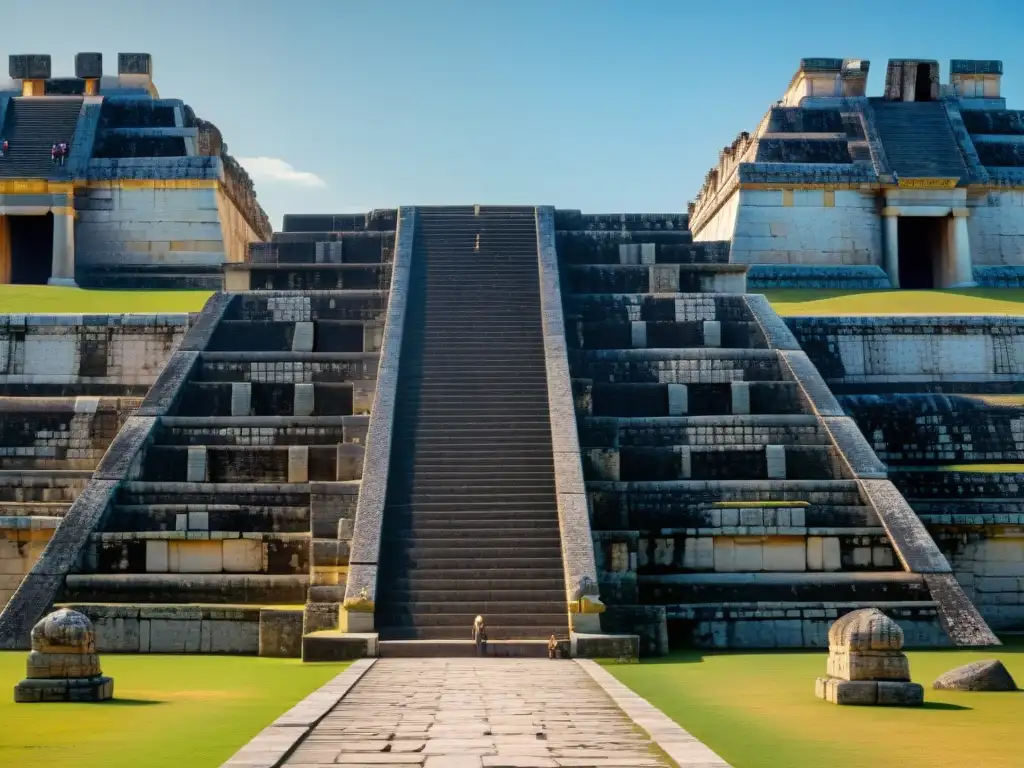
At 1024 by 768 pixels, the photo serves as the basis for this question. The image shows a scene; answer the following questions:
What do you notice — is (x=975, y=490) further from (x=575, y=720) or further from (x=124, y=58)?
(x=124, y=58)

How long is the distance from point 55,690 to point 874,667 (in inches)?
287

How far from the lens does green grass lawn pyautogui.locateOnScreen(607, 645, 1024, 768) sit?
10.4 m

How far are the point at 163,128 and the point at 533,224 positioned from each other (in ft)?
35.0

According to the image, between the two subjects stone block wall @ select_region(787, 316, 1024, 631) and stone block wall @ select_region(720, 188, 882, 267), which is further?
stone block wall @ select_region(720, 188, 882, 267)

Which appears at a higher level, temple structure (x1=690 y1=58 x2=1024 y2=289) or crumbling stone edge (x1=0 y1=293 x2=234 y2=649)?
temple structure (x1=690 y1=58 x2=1024 y2=289)

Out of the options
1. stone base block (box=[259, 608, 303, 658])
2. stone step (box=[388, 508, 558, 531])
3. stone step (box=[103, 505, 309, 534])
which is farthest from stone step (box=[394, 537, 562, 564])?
stone base block (box=[259, 608, 303, 658])

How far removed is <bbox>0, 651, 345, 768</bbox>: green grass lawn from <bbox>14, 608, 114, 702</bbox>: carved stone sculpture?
6.7 inches

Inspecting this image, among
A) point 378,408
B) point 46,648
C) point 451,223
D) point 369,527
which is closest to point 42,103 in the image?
point 451,223

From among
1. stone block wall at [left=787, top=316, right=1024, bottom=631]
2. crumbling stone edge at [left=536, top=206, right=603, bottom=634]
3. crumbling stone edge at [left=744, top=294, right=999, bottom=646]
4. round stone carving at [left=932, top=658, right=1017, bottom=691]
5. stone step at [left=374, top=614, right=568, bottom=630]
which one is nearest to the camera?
round stone carving at [left=932, top=658, right=1017, bottom=691]

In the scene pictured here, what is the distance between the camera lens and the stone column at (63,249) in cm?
3453

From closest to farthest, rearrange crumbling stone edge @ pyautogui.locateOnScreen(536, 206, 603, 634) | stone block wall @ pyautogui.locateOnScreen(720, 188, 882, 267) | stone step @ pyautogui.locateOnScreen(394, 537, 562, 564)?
crumbling stone edge @ pyautogui.locateOnScreen(536, 206, 603, 634) < stone step @ pyautogui.locateOnScreen(394, 537, 562, 564) < stone block wall @ pyautogui.locateOnScreen(720, 188, 882, 267)

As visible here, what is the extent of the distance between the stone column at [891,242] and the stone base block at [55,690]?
85.3ft

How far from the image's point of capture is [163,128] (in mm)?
36500

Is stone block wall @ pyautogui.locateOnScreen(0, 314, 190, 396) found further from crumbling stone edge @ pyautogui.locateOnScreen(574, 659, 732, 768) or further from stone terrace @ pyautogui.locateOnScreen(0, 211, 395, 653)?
crumbling stone edge @ pyautogui.locateOnScreen(574, 659, 732, 768)
